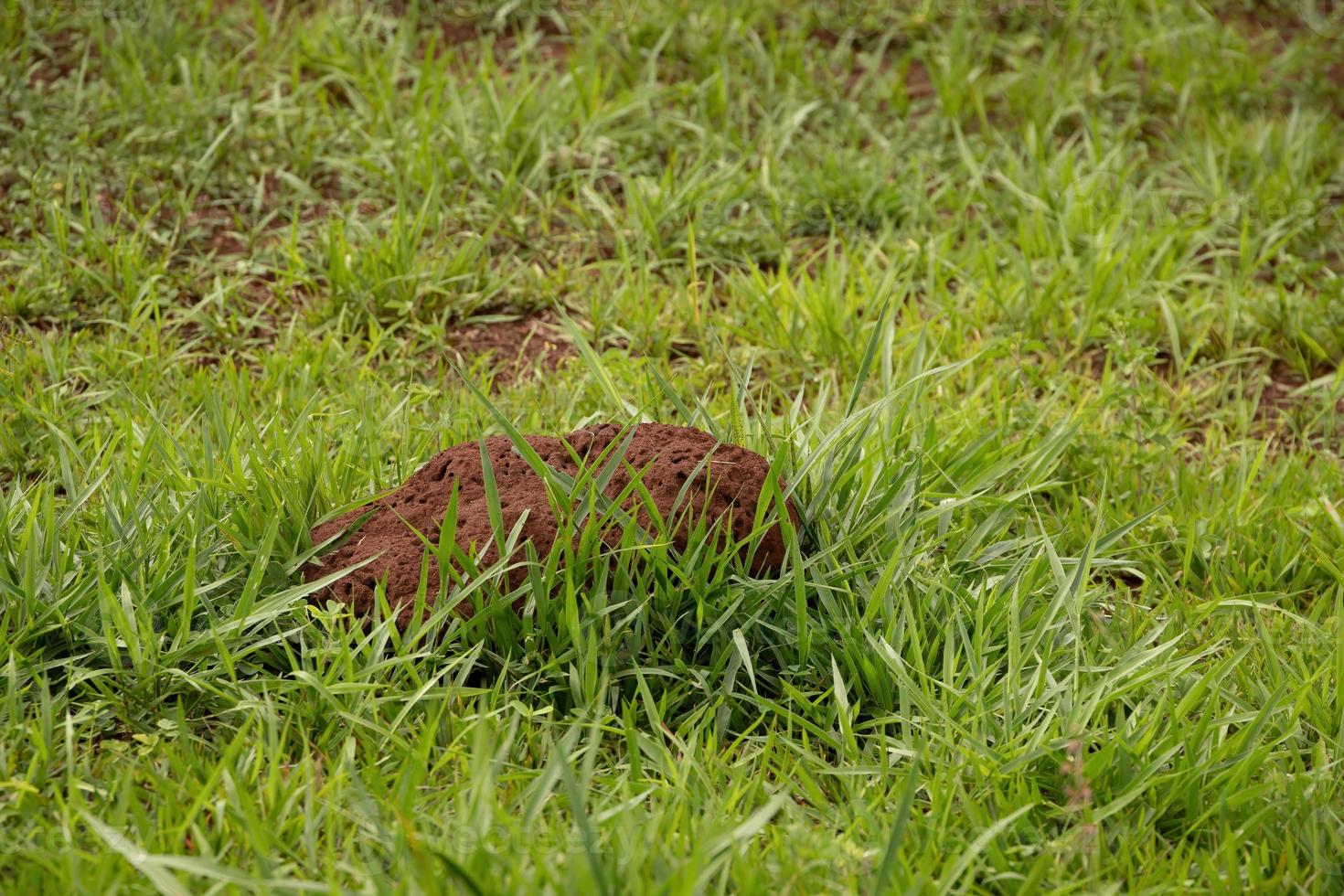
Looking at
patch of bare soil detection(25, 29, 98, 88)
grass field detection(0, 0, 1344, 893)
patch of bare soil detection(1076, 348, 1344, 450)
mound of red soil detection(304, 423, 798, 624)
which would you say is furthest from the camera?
patch of bare soil detection(25, 29, 98, 88)

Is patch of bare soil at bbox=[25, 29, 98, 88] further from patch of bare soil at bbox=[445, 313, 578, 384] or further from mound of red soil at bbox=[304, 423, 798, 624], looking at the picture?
mound of red soil at bbox=[304, 423, 798, 624]

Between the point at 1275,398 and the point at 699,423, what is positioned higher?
the point at 699,423

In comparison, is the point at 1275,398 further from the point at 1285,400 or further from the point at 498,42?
the point at 498,42

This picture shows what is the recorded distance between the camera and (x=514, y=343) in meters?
3.55

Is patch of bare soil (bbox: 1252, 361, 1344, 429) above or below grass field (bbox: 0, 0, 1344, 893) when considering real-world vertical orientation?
below

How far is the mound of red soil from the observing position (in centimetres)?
230

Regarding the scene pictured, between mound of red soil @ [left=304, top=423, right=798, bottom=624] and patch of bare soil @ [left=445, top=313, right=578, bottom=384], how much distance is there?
90 cm

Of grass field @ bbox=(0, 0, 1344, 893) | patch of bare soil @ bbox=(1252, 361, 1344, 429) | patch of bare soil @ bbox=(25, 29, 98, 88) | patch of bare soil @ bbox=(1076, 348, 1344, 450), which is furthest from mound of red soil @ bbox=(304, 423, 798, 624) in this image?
patch of bare soil @ bbox=(25, 29, 98, 88)

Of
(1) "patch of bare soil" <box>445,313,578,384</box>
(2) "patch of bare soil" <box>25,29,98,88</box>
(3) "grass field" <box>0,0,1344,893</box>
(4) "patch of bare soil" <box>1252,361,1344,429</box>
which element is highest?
(2) "patch of bare soil" <box>25,29,98,88</box>

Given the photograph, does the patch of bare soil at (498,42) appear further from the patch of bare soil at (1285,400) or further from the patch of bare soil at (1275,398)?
the patch of bare soil at (1285,400)

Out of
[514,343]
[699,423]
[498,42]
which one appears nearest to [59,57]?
[498,42]

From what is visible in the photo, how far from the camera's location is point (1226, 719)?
6.91 ft

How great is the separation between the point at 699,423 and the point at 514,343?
102cm

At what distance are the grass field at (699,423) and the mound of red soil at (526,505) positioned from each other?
7 cm
